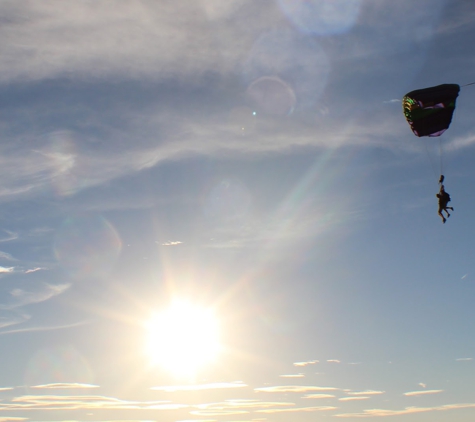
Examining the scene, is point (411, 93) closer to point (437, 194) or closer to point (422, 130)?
point (422, 130)

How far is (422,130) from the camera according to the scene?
52562 mm

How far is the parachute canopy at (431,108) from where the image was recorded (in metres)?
49.6

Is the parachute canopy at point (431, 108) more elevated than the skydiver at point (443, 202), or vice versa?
the parachute canopy at point (431, 108)

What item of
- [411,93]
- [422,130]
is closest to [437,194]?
[422,130]

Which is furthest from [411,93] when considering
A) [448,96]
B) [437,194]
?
[437,194]

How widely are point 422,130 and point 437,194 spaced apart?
573 cm

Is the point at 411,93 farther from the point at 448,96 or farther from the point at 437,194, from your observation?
the point at 437,194

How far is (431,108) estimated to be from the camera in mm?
50906

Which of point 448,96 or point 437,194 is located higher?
point 448,96

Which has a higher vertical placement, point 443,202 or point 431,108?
point 431,108

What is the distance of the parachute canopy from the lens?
49.6 metres

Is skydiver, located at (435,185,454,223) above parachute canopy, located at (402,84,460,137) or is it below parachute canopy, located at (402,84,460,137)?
below

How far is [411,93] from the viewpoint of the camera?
51.5 m

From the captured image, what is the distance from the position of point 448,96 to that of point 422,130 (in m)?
4.06
